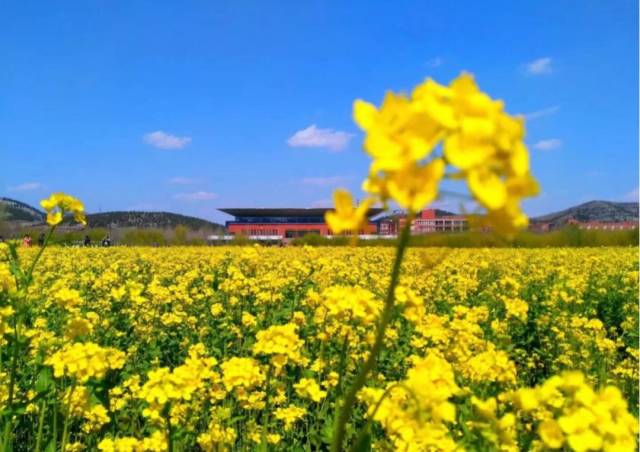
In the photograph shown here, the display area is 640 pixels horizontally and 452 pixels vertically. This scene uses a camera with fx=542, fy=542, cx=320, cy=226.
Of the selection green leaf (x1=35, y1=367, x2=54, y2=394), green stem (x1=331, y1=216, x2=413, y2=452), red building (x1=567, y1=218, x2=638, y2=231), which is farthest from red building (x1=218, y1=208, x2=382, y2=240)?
green stem (x1=331, y1=216, x2=413, y2=452)

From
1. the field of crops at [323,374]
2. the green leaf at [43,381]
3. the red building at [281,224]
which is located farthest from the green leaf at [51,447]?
the red building at [281,224]

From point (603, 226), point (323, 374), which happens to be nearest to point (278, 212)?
point (603, 226)

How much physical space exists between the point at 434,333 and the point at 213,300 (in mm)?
4611

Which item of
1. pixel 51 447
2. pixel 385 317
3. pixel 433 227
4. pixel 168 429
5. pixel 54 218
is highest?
pixel 54 218

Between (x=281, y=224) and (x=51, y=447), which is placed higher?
(x=281, y=224)

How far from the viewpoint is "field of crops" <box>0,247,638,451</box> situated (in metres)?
1.37

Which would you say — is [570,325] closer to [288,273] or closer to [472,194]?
[288,273]

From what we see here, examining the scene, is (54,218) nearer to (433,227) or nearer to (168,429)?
(168,429)

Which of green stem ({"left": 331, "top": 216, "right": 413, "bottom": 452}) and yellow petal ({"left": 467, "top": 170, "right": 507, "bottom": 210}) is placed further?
green stem ({"left": 331, "top": 216, "right": 413, "bottom": 452})

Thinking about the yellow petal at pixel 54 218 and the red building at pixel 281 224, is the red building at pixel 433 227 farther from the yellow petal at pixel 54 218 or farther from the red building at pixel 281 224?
the red building at pixel 281 224

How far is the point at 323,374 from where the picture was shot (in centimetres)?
438

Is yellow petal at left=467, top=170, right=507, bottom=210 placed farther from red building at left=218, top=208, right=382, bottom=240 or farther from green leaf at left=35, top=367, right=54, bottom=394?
red building at left=218, top=208, right=382, bottom=240

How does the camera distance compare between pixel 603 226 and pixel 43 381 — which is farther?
pixel 603 226

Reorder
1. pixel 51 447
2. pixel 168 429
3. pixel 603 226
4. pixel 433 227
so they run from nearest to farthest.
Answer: pixel 433 227, pixel 168 429, pixel 51 447, pixel 603 226
